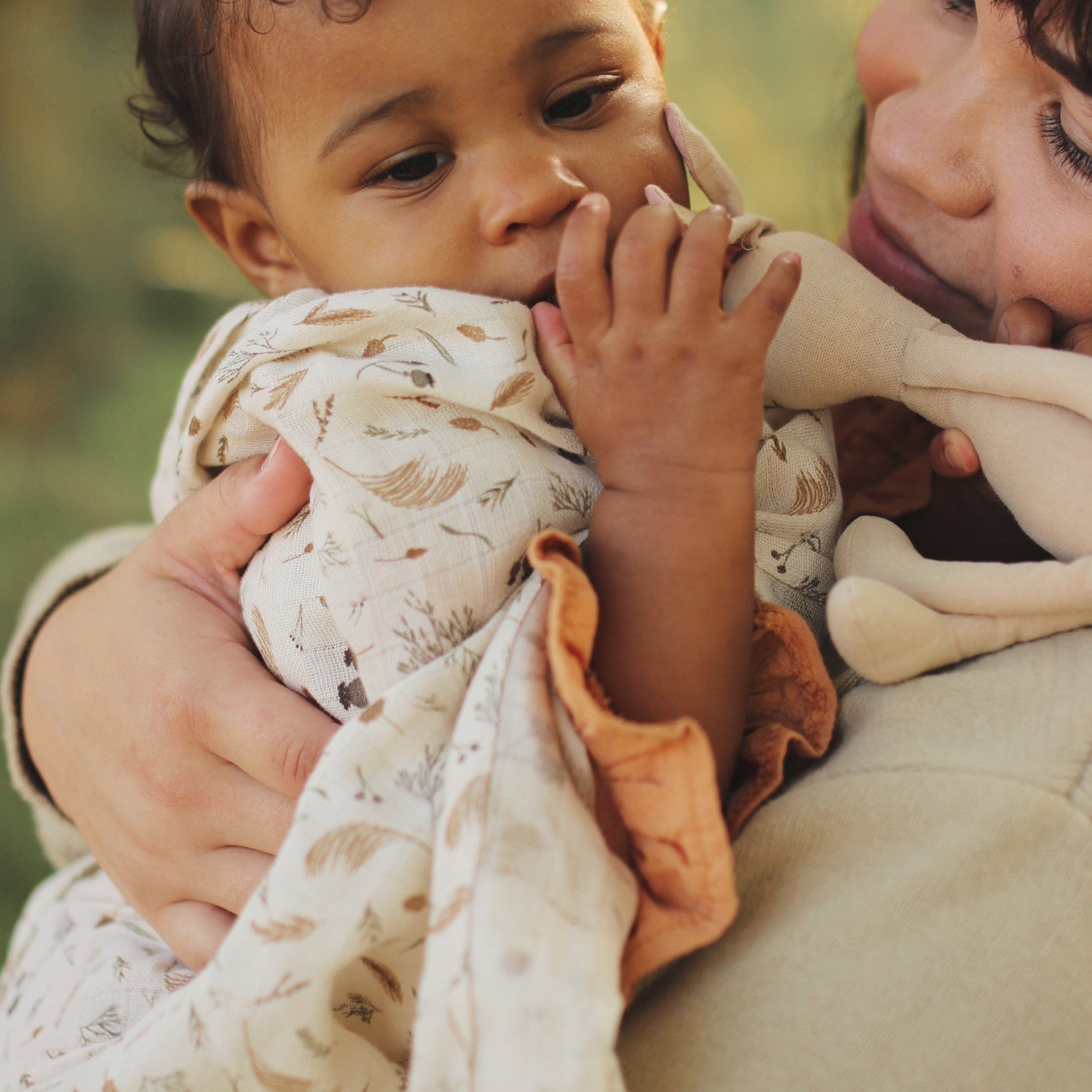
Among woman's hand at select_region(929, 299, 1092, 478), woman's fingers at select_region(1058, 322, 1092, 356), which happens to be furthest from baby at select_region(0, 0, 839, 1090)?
woman's fingers at select_region(1058, 322, 1092, 356)

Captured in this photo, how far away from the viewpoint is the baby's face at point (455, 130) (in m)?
0.82

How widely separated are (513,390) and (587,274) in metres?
0.11

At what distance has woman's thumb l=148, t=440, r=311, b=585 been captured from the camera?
0.83 meters

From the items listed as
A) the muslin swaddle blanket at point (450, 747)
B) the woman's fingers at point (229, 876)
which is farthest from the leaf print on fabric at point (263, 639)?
the woman's fingers at point (229, 876)

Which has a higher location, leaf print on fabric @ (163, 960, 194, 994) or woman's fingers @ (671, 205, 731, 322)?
woman's fingers @ (671, 205, 731, 322)

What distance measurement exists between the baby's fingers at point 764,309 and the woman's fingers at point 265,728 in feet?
1.42

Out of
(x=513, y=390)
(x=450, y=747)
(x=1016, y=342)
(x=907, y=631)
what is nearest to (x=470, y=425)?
(x=513, y=390)

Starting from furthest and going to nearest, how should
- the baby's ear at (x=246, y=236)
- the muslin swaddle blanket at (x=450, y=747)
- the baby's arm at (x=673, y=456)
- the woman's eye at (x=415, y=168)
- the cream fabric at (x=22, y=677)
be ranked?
the cream fabric at (x=22, y=677) < the baby's ear at (x=246, y=236) < the woman's eye at (x=415, y=168) < the baby's arm at (x=673, y=456) < the muslin swaddle blanket at (x=450, y=747)

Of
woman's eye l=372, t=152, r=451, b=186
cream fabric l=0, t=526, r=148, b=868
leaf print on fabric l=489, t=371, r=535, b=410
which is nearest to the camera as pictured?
leaf print on fabric l=489, t=371, r=535, b=410

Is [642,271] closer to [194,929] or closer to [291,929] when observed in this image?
[291,929]

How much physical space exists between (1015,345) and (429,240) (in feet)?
1.65

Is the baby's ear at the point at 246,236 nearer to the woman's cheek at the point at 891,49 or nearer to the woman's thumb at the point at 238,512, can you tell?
the woman's thumb at the point at 238,512

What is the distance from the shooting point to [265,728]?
774 millimetres

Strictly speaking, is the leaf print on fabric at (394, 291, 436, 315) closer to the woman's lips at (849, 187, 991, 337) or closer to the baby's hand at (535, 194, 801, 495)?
the baby's hand at (535, 194, 801, 495)
